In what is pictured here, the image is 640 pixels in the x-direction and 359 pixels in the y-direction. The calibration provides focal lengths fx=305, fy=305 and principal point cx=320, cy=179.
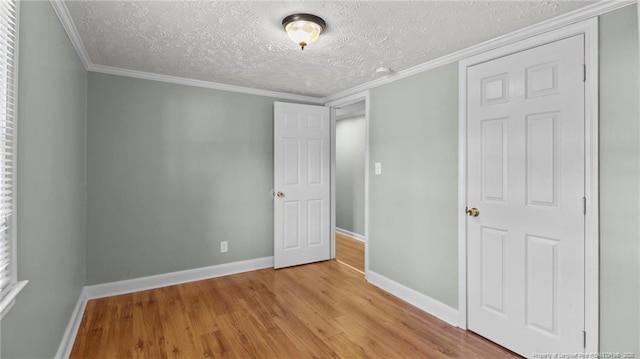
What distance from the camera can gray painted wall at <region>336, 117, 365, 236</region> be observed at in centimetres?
543

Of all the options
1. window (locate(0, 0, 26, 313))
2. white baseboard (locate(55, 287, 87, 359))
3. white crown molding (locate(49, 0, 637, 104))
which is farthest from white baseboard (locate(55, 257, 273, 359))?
white crown molding (locate(49, 0, 637, 104))

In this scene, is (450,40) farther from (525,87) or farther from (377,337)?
(377,337)

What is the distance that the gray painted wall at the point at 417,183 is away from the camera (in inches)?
104

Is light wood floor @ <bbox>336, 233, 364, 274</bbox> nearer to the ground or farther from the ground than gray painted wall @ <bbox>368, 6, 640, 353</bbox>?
nearer to the ground

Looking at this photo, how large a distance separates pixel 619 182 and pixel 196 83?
365cm

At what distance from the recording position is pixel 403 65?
283 centimetres

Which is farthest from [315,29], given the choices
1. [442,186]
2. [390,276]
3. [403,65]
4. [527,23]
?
[390,276]

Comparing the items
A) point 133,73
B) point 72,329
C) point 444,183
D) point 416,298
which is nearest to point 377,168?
point 444,183

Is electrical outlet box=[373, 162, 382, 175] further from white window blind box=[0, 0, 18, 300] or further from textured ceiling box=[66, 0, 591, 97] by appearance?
white window blind box=[0, 0, 18, 300]

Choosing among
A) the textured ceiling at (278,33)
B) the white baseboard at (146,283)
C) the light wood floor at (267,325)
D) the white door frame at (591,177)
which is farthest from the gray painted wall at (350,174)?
the white door frame at (591,177)

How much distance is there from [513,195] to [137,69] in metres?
3.50

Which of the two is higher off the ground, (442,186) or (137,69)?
(137,69)

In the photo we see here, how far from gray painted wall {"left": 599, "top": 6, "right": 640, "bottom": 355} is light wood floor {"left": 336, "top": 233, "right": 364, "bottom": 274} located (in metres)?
2.37

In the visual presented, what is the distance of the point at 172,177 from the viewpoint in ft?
10.9
